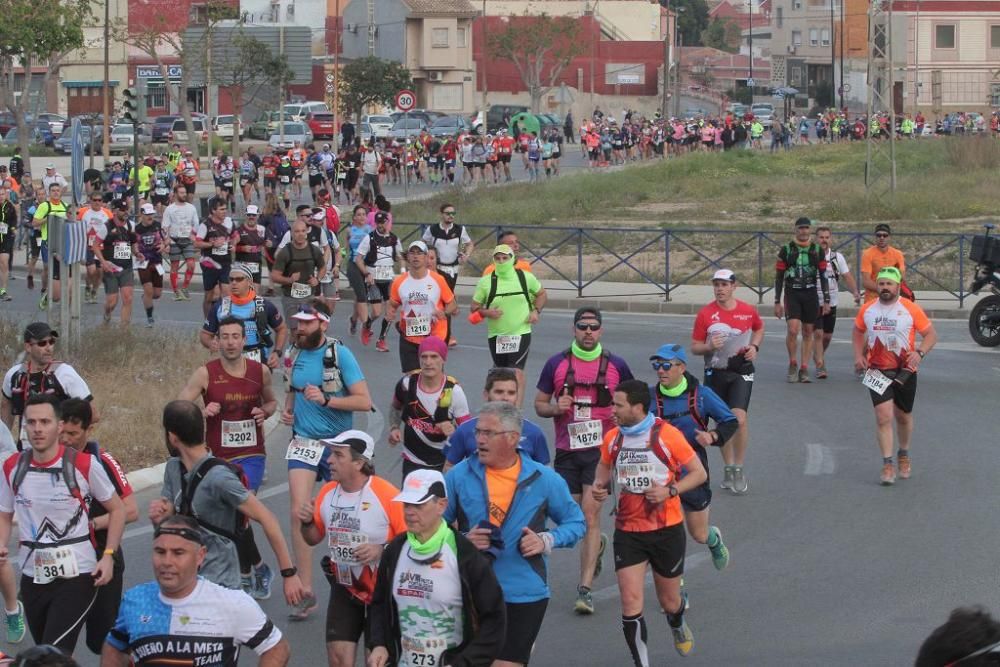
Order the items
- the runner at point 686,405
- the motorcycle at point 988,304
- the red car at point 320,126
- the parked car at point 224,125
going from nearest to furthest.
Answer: the runner at point 686,405, the motorcycle at point 988,304, the red car at point 320,126, the parked car at point 224,125

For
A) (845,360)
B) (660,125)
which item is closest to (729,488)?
(845,360)

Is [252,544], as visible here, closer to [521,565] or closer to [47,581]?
[47,581]

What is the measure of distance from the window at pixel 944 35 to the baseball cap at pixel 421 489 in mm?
95238

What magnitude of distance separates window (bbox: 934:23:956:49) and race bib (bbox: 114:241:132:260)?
8288 cm

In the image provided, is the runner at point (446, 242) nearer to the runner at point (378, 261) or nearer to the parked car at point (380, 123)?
the runner at point (378, 261)

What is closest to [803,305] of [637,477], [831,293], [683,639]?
[831,293]

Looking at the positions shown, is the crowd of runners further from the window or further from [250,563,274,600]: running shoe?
the window

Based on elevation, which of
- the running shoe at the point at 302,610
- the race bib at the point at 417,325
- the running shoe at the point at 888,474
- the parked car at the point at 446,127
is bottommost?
the running shoe at the point at 302,610

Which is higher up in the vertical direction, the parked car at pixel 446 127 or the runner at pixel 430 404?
the parked car at pixel 446 127

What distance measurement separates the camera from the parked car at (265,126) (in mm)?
68375

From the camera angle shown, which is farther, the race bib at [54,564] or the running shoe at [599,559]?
the running shoe at [599,559]

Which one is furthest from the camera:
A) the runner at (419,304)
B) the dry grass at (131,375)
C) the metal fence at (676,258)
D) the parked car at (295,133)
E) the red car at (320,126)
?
the red car at (320,126)

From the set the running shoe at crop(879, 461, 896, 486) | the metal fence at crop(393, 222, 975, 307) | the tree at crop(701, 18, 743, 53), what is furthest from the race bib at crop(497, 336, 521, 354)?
the tree at crop(701, 18, 743, 53)

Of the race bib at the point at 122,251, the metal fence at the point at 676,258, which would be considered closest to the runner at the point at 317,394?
the race bib at the point at 122,251
